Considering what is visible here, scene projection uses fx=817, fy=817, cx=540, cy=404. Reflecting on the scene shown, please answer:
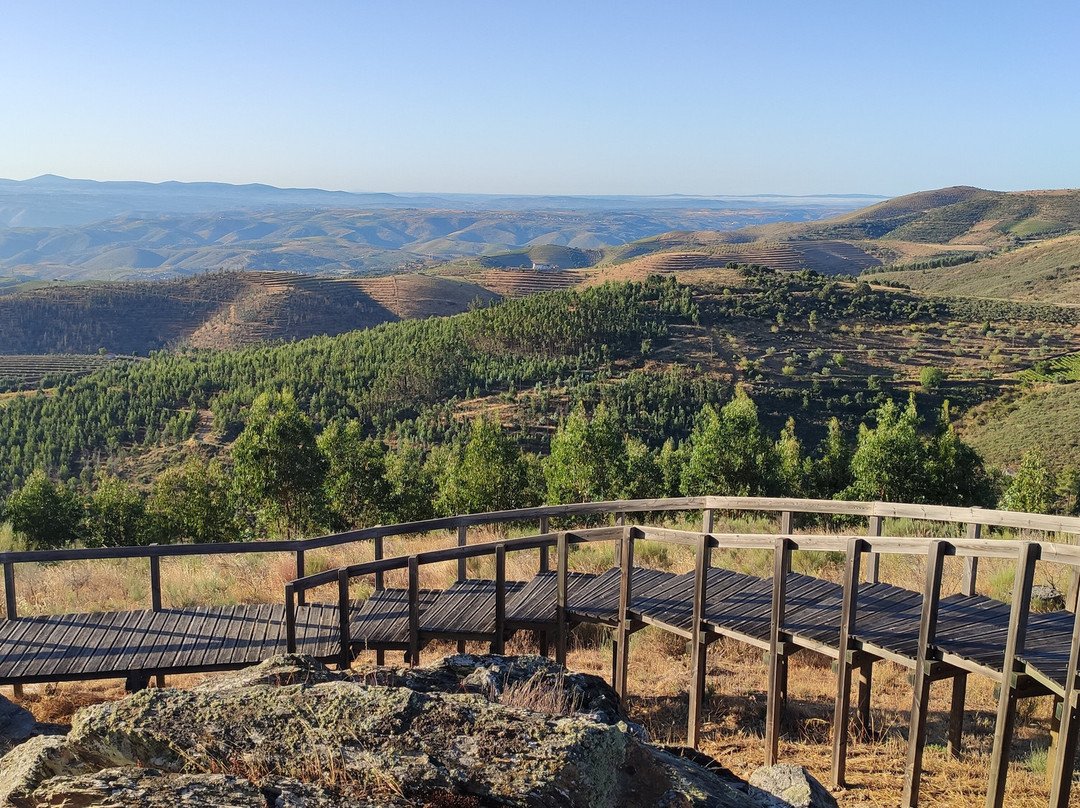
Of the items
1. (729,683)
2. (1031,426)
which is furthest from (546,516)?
(1031,426)

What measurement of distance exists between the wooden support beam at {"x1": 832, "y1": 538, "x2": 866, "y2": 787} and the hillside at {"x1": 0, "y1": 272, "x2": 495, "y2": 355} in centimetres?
12848

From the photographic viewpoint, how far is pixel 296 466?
82.5ft

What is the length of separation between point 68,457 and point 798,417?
169 ft

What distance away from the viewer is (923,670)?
542 centimetres

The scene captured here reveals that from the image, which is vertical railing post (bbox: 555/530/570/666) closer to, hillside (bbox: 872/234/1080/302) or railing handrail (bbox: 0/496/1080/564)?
railing handrail (bbox: 0/496/1080/564)

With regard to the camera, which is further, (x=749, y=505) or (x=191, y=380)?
(x=191, y=380)

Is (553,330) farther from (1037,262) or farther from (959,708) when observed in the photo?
(1037,262)

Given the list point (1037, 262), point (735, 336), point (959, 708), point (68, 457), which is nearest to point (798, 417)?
point (735, 336)

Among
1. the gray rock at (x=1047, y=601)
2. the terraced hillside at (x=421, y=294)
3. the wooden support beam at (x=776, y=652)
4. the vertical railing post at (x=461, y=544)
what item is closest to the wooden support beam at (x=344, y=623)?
the vertical railing post at (x=461, y=544)

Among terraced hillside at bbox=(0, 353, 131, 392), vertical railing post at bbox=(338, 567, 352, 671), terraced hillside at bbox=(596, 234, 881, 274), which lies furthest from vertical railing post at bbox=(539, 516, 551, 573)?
terraced hillside at bbox=(596, 234, 881, 274)

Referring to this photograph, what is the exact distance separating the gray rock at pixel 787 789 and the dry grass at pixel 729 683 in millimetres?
1086

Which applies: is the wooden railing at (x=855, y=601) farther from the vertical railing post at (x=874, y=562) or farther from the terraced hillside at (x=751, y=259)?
the terraced hillside at (x=751, y=259)

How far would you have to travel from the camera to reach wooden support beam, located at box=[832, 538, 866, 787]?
567cm

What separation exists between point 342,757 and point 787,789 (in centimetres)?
245
